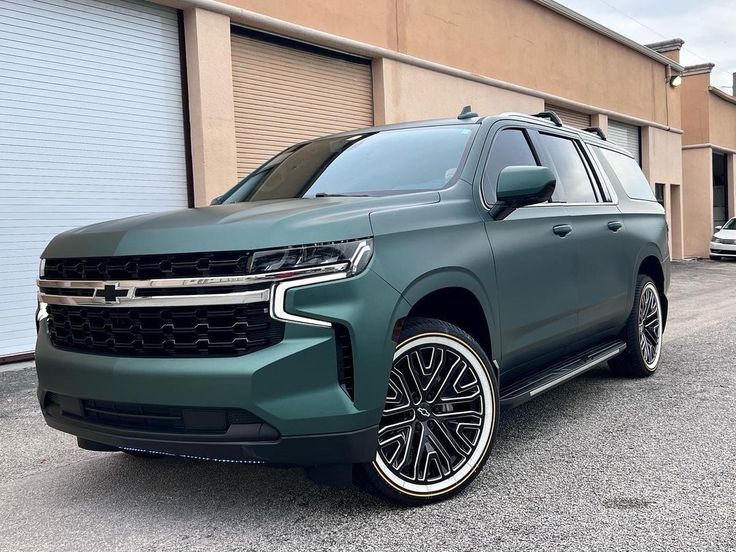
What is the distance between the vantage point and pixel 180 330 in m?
2.73

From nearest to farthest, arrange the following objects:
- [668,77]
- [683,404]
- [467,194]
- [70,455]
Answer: [467,194]
[70,455]
[683,404]
[668,77]

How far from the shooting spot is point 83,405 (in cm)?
297

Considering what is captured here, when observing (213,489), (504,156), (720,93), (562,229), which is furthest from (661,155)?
(213,489)

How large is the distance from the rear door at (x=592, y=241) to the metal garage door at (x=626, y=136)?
16593 millimetres

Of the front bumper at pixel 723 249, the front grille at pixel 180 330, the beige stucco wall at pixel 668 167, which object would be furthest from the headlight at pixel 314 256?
the front bumper at pixel 723 249

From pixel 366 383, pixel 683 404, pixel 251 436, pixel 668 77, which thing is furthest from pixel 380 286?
pixel 668 77

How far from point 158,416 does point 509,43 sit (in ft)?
48.6

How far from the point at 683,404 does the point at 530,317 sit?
167 centimetres

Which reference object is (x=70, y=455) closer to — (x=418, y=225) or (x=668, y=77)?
(x=418, y=225)

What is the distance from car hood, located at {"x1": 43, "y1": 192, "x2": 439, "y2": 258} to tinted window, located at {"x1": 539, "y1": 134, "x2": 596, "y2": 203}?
5.84 feet

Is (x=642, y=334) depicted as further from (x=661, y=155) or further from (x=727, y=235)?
(x=727, y=235)

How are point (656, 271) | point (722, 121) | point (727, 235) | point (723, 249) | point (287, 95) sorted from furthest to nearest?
point (722, 121) → point (727, 235) → point (723, 249) → point (287, 95) → point (656, 271)

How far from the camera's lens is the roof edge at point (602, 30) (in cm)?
A: 1730

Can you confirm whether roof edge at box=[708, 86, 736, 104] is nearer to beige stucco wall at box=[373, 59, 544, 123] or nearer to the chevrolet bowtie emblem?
beige stucco wall at box=[373, 59, 544, 123]
